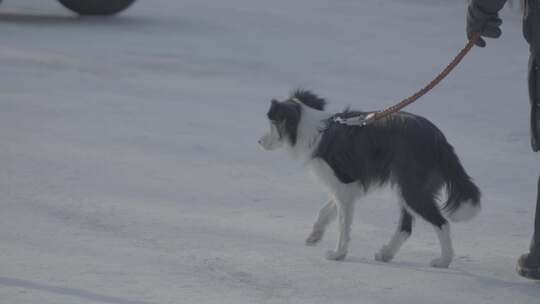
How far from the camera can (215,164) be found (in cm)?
875

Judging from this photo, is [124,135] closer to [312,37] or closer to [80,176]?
[80,176]

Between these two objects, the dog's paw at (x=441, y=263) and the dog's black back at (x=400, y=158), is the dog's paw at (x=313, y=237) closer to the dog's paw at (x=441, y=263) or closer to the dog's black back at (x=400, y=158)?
the dog's black back at (x=400, y=158)

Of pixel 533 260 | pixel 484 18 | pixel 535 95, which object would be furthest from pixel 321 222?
pixel 484 18

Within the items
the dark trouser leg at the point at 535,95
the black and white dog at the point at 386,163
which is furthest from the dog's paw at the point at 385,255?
the dark trouser leg at the point at 535,95

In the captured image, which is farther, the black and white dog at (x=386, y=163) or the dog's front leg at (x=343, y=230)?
the dog's front leg at (x=343, y=230)

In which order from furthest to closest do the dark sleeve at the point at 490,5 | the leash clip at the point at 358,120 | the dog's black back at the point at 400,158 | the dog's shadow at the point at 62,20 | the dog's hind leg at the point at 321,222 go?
1. the dog's shadow at the point at 62,20
2. the dog's hind leg at the point at 321,222
3. the leash clip at the point at 358,120
4. the dog's black back at the point at 400,158
5. the dark sleeve at the point at 490,5

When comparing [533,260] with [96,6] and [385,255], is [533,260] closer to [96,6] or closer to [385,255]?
[385,255]

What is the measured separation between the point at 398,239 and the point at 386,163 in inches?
18.6

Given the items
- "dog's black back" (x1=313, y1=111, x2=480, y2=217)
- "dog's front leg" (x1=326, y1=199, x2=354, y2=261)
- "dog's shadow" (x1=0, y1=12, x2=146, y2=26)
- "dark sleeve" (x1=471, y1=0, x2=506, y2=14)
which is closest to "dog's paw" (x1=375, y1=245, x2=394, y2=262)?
"dog's front leg" (x1=326, y1=199, x2=354, y2=261)

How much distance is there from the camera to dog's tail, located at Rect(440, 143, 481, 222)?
6.21 m

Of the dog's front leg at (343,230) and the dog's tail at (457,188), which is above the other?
the dog's tail at (457,188)

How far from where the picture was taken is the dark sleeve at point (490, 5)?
5.70 m

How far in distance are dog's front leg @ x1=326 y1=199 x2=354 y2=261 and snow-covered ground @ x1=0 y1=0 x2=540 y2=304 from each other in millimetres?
126

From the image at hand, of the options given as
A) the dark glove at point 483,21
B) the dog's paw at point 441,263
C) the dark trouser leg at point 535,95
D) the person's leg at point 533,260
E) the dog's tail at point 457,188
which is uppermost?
the dark glove at point 483,21
